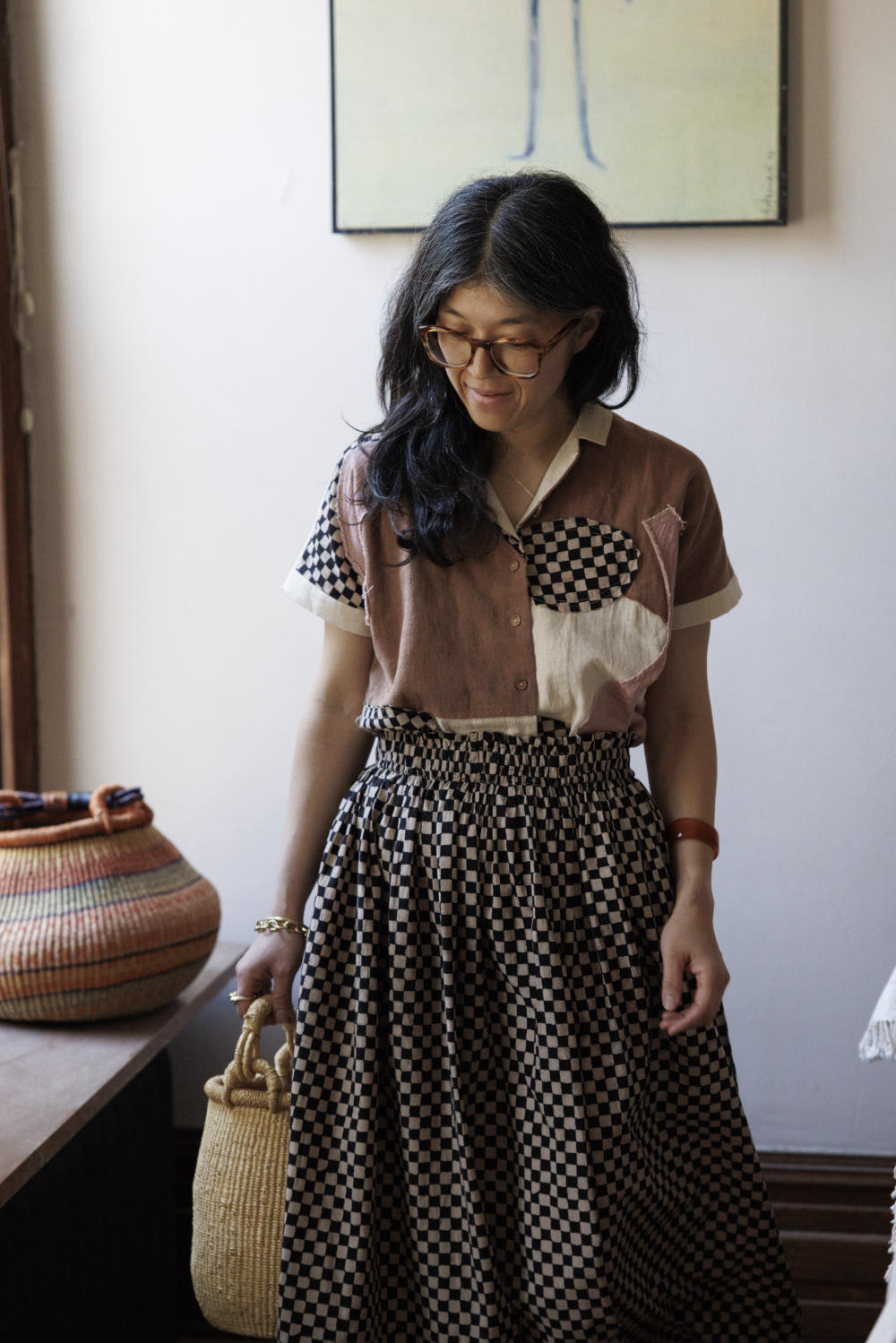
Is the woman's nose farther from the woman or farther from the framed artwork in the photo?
the framed artwork

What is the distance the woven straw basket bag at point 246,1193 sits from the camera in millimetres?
1112

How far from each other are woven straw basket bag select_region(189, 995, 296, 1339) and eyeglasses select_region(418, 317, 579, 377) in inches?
23.7

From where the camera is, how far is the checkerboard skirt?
1026mm

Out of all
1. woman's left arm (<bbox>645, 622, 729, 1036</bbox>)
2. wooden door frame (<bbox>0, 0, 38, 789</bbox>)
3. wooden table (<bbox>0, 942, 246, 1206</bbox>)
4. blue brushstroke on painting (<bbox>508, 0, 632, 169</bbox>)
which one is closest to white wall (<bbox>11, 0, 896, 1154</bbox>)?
wooden door frame (<bbox>0, 0, 38, 789</bbox>)

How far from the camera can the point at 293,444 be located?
1.70 meters

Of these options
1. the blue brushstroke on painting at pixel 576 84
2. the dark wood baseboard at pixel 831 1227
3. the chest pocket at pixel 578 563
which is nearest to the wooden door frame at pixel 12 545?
the blue brushstroke on painting at pixel 576 84

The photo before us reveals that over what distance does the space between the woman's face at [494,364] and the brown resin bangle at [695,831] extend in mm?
397

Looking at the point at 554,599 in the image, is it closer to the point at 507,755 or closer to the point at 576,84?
the point at 507,755

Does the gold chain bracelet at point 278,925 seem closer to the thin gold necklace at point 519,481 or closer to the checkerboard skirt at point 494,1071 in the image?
the checkerboard skirt at point 494,1071

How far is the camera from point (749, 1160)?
43.6 inches

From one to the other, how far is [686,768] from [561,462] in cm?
31
